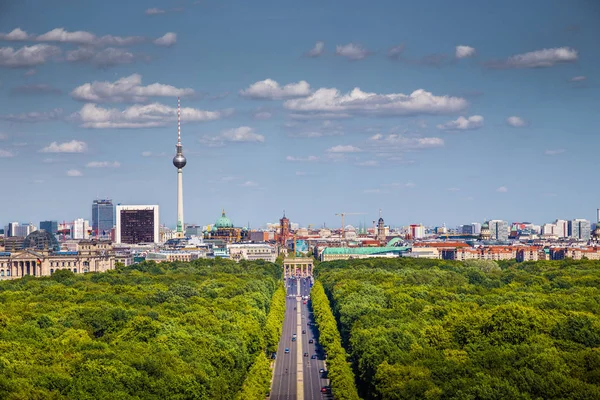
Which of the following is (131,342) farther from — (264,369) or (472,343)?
(472,343)

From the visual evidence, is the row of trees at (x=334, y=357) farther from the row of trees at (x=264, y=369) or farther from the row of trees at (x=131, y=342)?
the row of trees at (x=131, y=342)

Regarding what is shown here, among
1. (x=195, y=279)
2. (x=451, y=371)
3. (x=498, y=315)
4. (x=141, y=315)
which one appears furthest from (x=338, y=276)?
(x=451, y=371)

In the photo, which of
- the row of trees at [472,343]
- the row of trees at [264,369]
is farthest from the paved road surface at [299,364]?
the row of trees at [472,343]

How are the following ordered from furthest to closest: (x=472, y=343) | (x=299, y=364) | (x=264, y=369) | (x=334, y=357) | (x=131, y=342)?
(x=299, y=364) < (x=334, y=357) < (x=264, y=369) < (x=131, y=342) < (x=472, y=343)

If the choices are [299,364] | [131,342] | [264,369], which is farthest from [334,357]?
[131,342]

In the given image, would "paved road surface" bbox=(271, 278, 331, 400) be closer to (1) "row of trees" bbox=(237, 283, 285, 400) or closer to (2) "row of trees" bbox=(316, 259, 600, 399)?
(1) "row of trees" bbox=(237, 283, 285, 400)

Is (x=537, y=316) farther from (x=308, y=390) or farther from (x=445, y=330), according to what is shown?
(x=308, y=390)
